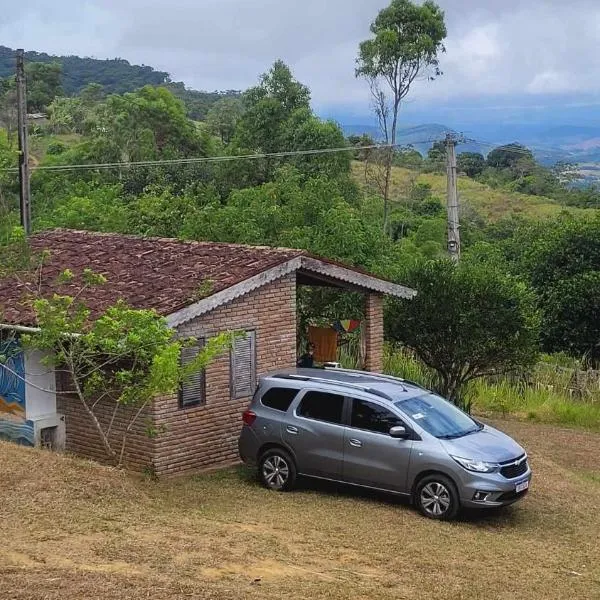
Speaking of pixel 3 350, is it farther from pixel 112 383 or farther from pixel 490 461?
pixel 490 461

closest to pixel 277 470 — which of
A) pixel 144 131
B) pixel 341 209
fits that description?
pixel 341 209

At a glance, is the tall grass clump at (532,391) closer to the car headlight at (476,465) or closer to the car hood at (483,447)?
the car hood at (483,447)

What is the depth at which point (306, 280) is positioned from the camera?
16922mm

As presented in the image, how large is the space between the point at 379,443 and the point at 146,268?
5401 millimetres

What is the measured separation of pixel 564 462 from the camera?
1759 centimetres

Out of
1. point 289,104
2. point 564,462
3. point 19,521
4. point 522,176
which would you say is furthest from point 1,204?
point 522,176

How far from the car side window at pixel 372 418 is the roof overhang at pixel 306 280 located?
2595 millimetres

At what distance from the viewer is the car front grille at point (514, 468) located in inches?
454

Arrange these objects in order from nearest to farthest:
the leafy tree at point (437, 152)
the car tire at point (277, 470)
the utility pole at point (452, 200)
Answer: the car tire at point (277, 470) → the utility pole at point (452, 200) → the leafy tree at point (437, 152)

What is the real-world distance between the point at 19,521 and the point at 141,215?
19.1 metres

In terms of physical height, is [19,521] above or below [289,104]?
below

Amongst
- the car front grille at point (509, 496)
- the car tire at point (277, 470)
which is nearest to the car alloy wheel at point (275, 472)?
the car tire at point (277, 470)

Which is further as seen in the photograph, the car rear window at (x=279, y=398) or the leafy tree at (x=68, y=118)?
the leafy tree at (x=68, y=118)

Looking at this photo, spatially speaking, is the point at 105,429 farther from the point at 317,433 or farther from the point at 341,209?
the point at 341,209
